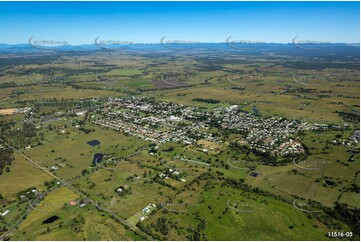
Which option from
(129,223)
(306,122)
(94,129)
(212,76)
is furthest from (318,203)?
(212,76)

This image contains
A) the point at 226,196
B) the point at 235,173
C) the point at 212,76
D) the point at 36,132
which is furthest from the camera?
the point at 212,76

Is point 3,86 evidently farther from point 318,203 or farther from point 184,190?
point 318,203

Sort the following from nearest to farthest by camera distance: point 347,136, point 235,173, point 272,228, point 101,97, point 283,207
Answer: point 272,228
point 283,207
point 235,173
point 347,136
point 101,97

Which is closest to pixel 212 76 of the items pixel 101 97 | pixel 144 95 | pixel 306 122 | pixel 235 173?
pixel 144 95

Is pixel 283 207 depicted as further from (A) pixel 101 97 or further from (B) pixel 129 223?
(A) pixel 101 97

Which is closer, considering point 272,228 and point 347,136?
point 272,228

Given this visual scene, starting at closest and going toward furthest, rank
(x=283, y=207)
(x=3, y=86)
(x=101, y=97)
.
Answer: (x=283, y=207) → (x=101, y=97) → (x=3, y=86)

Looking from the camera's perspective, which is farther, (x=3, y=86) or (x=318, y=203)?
(x=3, y=86)

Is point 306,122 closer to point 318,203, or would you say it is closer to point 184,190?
point 318,203

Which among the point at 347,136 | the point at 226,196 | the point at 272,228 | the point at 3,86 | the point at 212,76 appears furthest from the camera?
the point at 212,76
